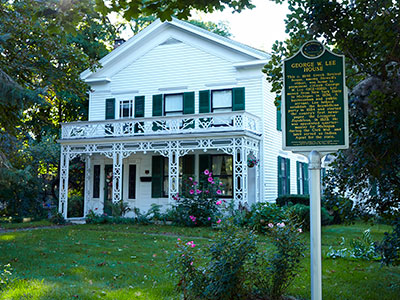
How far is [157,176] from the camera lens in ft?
67.8

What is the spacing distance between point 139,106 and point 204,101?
3550mm

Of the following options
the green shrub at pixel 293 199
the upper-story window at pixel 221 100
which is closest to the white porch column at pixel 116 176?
the upper-story window at pixel 221 100

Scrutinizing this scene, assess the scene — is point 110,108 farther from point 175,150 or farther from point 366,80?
point 366,80

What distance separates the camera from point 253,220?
590 inches

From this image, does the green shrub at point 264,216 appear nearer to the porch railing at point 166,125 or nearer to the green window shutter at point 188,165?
the porch railing at point 166,125

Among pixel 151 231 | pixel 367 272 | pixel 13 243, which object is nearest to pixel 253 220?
pixel 151 231

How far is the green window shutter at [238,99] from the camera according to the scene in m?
19.4

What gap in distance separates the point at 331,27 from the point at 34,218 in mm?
19289

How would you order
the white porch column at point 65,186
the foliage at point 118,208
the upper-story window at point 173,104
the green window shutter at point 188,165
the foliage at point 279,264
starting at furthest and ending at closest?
the upper-story window at point 173,104, the green window shutter at point 188,165, the white porch column at point 65,186, the foliage at point 118,208, the foliage at point 279,264

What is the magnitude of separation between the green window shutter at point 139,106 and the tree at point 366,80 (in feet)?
47.0

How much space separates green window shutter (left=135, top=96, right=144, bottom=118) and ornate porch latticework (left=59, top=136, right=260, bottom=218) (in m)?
2.30

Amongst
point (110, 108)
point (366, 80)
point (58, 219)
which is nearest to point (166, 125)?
point (110, 108)

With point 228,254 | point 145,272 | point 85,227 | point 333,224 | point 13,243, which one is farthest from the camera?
point 333,224

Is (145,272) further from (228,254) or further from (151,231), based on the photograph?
(151,231)
